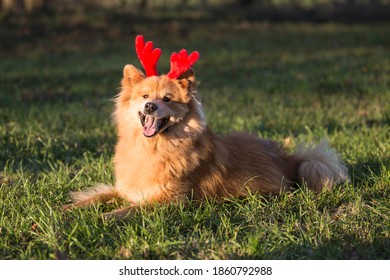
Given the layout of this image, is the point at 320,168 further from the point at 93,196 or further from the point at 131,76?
the point at 93,196

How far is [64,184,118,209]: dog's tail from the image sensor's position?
476 cm

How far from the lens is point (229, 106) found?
9.57 meters

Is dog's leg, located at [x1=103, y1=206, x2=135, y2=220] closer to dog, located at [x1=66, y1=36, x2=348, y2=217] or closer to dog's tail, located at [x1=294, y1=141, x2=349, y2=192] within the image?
dog, located at [x1=66, y1=36, x2=348, y2=217]

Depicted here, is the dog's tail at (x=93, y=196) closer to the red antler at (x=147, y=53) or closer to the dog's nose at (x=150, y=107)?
the dog's nose at (x=150, y=107)

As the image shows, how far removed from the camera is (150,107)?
14.3ft

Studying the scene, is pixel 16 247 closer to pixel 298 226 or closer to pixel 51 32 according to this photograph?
pixel 298 226

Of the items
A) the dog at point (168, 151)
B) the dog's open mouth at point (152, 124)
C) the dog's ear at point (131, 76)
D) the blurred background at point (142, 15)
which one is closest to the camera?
the dog's open mouth at point (152, 124)

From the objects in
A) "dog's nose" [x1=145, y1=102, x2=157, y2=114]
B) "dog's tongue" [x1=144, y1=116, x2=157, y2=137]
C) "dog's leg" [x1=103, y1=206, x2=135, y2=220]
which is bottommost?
"dog's leg" [x1=103, y1=206, x2=135, y2=220]

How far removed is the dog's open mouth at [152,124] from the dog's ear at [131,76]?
34 centimetres

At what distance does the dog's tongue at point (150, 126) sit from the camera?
14.7 feet

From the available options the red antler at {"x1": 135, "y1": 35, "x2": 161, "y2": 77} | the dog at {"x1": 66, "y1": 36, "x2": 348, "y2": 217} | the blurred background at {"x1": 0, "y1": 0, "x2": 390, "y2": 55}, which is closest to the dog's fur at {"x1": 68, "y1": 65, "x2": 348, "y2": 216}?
the dog at {"x1": 66, "y1": 36, "x2": 348, "y2": 217}

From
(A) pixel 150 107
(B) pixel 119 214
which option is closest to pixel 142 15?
(A) pixel 150 107

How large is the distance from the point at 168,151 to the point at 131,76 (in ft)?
2.33

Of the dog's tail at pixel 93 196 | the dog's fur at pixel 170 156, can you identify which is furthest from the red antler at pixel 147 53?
the dog's tail at pixel 93 196
